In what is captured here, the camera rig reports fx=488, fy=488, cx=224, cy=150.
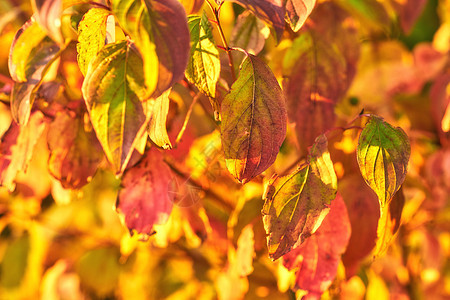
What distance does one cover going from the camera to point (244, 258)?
648mm

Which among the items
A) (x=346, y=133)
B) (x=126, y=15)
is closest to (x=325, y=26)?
(x=346, y=133)

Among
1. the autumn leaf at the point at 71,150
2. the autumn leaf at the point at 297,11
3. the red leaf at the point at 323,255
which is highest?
the autumn leaf at the point at 297,11

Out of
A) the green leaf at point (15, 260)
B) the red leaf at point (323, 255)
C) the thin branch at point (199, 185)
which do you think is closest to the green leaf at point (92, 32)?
the thin branch at point (199, 185)

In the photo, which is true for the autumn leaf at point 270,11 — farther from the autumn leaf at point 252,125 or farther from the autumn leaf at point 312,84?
the autumn leaf at point 312,84

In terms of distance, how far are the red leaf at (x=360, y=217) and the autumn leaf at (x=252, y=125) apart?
23cm

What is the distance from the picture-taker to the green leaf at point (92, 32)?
49 cm

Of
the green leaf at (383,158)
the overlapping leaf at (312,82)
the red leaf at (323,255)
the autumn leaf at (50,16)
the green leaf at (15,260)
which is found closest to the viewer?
the autumn leaf at (50,16)

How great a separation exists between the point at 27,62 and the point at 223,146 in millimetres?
248

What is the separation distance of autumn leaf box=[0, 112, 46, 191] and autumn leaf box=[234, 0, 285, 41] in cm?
33

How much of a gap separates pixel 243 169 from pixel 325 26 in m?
0.37

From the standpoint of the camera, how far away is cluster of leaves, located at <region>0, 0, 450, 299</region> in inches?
18.3

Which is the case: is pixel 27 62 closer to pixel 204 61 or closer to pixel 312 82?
pixel 204 61

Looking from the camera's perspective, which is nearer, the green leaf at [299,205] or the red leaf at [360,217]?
the green leaf at [299,205]

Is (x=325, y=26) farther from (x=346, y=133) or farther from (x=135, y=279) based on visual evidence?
(x=135, y=279)
